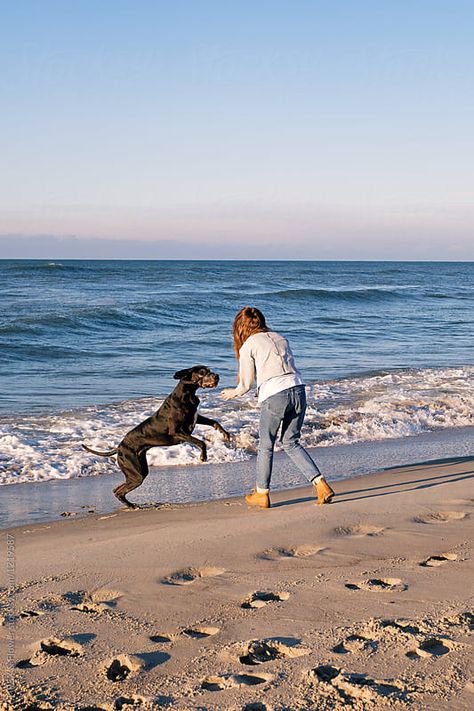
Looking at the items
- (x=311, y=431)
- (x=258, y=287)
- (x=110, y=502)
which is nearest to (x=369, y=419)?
(x=311, y=431)

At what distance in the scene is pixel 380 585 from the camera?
421 centimetres

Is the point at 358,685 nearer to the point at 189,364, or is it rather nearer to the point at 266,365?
the point at 266,365

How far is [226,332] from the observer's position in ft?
73.8

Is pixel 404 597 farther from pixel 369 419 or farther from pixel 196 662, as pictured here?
pixel 369 419

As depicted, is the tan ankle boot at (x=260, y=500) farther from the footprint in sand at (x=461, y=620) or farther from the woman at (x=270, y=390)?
the footprint in sand at (x=461, y=620)

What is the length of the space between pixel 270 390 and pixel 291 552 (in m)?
1.39

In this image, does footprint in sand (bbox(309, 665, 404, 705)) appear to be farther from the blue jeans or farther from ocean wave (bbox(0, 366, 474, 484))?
ocean wave (bbox(0, 366, 474, 484))

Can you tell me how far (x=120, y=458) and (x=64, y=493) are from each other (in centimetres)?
85

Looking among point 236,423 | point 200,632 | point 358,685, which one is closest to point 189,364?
point 236,423

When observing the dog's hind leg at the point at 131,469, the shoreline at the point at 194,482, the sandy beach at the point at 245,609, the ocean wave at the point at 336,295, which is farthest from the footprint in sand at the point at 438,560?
the ocean wave at the point at 336,295

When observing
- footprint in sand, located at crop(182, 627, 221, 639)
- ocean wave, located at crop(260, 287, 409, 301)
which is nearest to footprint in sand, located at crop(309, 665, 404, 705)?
footprint in sand, located at crop(182, 627, 221, 639)

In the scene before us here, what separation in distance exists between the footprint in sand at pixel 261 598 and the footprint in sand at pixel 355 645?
1.86 ft

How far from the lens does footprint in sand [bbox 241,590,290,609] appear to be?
12.9ft

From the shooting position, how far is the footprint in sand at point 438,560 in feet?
14.9
